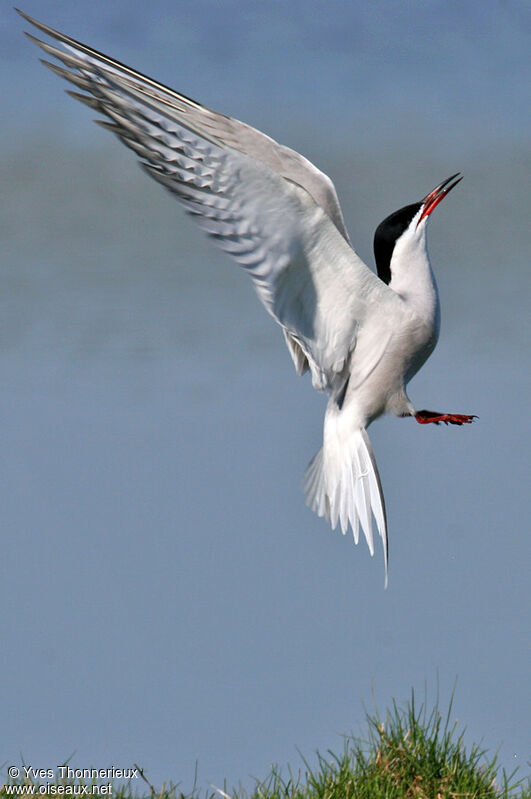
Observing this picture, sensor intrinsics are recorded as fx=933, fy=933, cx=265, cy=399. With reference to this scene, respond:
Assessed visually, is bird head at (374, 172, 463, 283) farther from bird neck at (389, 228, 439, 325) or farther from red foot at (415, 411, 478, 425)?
red foot at (415, 411, 478, 425)

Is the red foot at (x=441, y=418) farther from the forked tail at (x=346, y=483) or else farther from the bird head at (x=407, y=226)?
the bird head at (x=407, y=226)

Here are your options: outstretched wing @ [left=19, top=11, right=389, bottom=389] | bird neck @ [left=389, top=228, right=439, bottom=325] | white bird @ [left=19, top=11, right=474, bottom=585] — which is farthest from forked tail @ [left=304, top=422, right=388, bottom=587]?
bird neck @ [left=389, top=228, right=439, bottom=325]

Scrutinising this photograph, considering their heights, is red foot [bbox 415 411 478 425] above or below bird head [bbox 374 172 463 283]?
below

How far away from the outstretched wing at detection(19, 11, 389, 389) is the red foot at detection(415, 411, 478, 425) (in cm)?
50

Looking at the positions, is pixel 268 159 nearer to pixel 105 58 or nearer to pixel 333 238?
pixel 333 238

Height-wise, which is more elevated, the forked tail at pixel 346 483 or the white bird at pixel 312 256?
the white bird at pixel 312 256

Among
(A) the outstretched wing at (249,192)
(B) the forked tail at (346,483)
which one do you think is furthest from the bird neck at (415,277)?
(B) the forked tail at (346,483)

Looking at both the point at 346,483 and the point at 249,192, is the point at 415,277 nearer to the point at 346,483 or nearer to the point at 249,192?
the point at 346,483

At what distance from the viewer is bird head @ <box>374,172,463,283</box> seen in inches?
167

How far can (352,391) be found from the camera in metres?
4.04

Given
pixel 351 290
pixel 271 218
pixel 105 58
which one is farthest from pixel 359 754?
pixel 105 58

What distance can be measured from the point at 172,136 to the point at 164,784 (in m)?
2.32

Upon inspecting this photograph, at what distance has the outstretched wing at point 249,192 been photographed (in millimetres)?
3273

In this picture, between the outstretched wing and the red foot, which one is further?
the red foot
